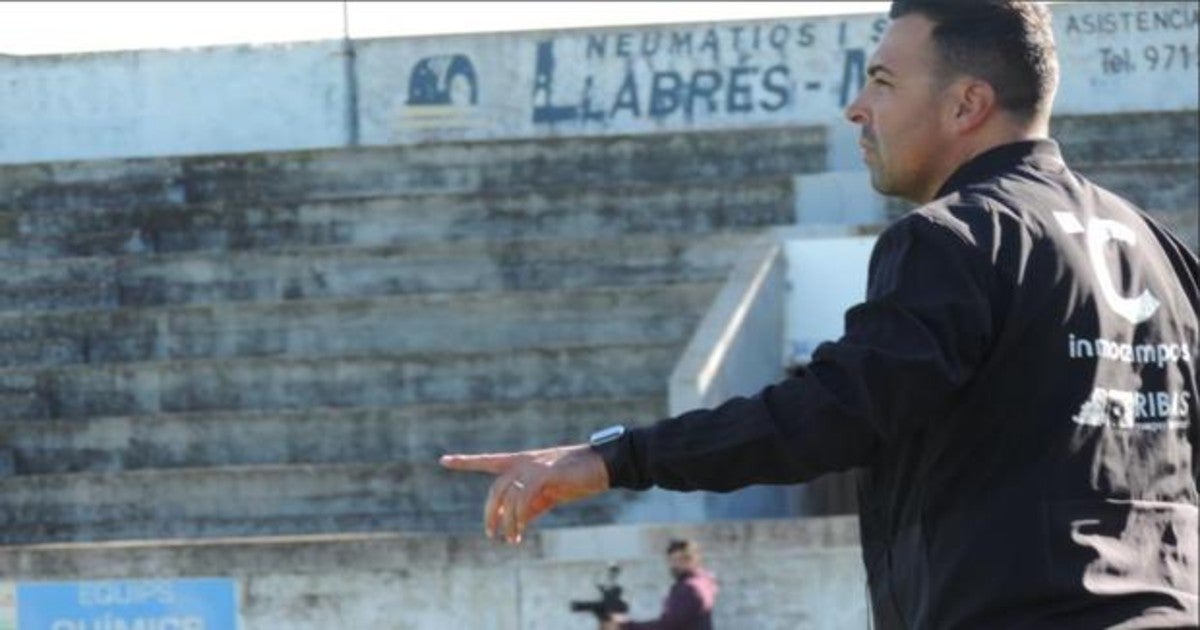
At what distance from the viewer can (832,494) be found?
18.1m

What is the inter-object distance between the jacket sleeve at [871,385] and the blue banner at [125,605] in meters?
9.24

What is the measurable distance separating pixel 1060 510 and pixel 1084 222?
0.43 meters

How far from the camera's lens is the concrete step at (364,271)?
1923cm

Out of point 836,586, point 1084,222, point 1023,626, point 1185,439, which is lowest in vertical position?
point 836,586

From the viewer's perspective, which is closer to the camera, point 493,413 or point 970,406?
point 970,406

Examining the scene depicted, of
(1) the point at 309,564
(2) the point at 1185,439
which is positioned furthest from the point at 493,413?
(2) the point at 1185,439

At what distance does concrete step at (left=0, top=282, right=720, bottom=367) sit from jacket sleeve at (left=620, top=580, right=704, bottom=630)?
6487mm

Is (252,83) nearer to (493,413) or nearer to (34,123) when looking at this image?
(34,123)

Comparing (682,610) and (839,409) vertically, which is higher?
(839,409)

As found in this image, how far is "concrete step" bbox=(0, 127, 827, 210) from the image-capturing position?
826 inches

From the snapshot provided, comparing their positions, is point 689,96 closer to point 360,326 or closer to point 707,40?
point 707,40

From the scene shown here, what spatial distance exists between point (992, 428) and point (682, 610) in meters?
8.62

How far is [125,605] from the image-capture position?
494 inches

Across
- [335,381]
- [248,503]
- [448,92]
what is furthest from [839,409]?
[448,92]
